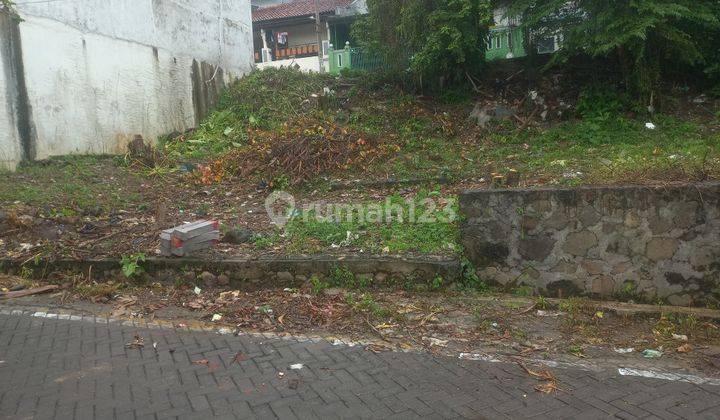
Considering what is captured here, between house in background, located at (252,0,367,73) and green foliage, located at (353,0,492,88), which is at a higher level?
house in background, located at (252,0,367,73)

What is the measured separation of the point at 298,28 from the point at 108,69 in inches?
494

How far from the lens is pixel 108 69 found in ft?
35.8

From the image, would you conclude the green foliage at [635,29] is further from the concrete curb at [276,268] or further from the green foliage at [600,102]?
the concrete curb at [276,268]

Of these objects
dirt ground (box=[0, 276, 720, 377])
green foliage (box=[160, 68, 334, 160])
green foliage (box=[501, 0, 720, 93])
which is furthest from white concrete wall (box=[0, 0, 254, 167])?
green foliage (box=[501, 0, 720, 93])

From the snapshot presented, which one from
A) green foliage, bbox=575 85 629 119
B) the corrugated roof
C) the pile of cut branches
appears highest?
the corrugated roof

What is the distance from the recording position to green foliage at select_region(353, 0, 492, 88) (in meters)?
10.5

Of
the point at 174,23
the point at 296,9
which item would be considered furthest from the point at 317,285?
the point at 296,9

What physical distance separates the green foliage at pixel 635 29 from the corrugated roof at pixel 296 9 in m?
Answer: 12.3

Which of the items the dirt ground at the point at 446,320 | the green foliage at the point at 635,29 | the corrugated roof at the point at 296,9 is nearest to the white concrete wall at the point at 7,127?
the dirt ground at the point at 446,320

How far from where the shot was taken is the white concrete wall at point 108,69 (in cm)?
938

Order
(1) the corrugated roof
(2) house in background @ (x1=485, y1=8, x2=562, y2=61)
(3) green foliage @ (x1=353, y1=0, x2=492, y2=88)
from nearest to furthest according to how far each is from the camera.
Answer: (3) green foliage @ (x1=353, y1=0, x2=492, y2=88) → (2) house in background @ (x1=485, y1=8, x2=562, y2=61) → (1) the corrugated roof

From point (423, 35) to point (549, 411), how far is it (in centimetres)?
924

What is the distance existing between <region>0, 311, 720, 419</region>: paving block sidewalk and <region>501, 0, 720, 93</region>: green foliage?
6.88m

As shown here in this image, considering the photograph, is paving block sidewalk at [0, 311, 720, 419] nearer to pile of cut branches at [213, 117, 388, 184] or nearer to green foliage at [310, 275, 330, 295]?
green foliage at [310, 275, 330, 295]
